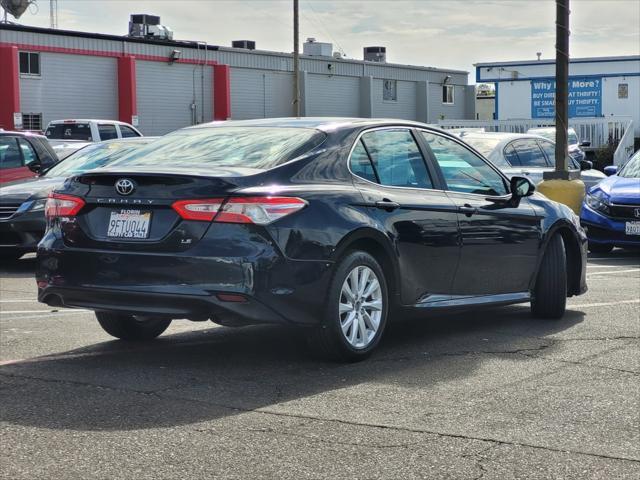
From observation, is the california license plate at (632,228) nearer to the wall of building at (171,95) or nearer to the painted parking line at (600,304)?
the painted parking line at (600,304)

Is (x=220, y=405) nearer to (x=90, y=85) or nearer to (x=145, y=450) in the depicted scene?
(x=145, y=450)

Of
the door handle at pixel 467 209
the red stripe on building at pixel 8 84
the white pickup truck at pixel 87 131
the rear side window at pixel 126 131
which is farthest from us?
the red stripe on building at pixel 8 84

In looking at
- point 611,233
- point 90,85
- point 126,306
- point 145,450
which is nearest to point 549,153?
point 611,233

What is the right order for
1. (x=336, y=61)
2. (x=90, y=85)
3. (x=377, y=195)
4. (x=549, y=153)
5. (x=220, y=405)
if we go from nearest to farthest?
(x=220, y=405), (x=377, y=195), (x=549, y=153), (x=90, y=85), (x=336, y=61)

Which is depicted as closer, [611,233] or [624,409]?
[624,409]

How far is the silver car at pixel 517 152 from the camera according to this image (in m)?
17.0

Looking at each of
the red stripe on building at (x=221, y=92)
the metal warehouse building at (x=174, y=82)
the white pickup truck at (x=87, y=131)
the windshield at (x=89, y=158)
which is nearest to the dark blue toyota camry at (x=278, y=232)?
the windshield at (x=89, y=158)

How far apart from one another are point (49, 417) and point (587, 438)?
2568 millimetres

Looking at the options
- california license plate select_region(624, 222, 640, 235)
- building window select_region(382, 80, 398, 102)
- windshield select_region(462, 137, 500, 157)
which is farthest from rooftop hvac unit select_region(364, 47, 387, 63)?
california license plate select_region(624, 222, 640, 235)

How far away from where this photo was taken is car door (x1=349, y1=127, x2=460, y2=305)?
24.2ft

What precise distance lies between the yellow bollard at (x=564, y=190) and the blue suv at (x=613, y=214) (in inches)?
89.1

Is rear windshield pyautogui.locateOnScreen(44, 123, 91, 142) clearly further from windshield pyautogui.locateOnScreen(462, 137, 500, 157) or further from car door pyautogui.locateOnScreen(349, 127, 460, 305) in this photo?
car door pyautogui.locateOnScreen(349, 127, 460, 305)

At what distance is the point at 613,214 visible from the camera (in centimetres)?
1480

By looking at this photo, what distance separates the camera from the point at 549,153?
1878 cm
